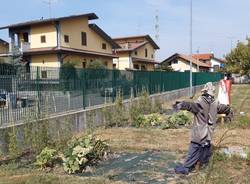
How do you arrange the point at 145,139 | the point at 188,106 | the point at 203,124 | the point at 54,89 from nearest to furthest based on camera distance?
the point at 188,106, the point at 203,124, the point at 145,139, the point at 54,89

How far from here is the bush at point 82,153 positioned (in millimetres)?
6848

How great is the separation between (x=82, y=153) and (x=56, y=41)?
2788cm

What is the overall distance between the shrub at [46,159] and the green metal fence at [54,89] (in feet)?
4.27

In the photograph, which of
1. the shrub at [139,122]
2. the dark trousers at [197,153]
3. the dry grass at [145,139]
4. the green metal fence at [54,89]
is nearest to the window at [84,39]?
the green metal fence at [54,89]

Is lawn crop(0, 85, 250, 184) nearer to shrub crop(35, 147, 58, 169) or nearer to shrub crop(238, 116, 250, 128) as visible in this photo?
shrub crop(35, 147, 58, 169)

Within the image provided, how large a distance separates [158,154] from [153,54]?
47.6 meters

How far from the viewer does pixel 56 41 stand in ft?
110

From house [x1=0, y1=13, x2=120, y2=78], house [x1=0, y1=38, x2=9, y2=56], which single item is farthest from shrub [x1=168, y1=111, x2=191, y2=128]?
house [x1=0, y1=38, x2=9, y2=56]

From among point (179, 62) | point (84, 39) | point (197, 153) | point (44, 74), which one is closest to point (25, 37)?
point (84, 39)

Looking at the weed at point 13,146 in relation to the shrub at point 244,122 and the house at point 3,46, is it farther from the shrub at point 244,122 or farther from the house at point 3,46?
the house at point 3,46

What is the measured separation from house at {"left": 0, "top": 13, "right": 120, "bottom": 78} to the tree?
29390 mm

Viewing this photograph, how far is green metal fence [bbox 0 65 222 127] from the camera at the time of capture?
8.87 meters

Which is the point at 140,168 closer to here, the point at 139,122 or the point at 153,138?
the point at 153,138

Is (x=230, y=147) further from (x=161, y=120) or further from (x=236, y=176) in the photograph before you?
(x=161, y=120)
